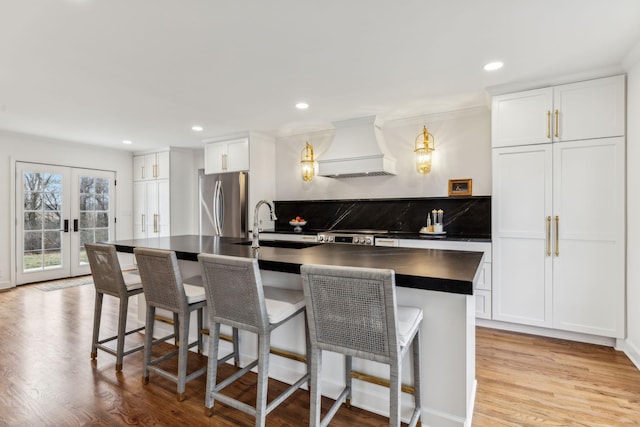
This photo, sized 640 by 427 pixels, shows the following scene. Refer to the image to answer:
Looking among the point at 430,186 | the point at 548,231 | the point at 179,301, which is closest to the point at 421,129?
the point at 430,186

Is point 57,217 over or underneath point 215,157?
underneath

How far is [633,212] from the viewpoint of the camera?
2.57 meters

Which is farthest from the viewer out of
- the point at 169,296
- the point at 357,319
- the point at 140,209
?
the point at 140,209

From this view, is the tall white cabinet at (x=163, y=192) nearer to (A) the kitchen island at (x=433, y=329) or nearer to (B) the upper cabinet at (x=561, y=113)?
(A) the kitchen island at (x=433, y=329)

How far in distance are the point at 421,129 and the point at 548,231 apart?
1.86 metres

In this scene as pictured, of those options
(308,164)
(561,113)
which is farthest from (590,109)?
(308,164)

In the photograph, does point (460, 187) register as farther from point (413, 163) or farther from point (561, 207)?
point (561, 207)

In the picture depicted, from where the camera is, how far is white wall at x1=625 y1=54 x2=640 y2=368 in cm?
250

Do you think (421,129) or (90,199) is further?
(90,199)

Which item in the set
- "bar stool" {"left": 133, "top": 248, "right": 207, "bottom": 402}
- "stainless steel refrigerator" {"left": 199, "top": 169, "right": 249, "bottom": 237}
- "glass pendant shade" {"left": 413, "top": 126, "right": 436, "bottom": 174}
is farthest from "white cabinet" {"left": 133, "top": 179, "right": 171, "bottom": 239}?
"glass pendant shade" {"left": 413, "top": 126, "right": 436, "bottom": 174}

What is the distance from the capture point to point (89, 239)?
5816 mm

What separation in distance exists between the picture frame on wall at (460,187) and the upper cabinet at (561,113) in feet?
2.39

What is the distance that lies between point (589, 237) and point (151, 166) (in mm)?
6446

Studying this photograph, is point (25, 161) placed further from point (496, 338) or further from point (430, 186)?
point (496, 338)
